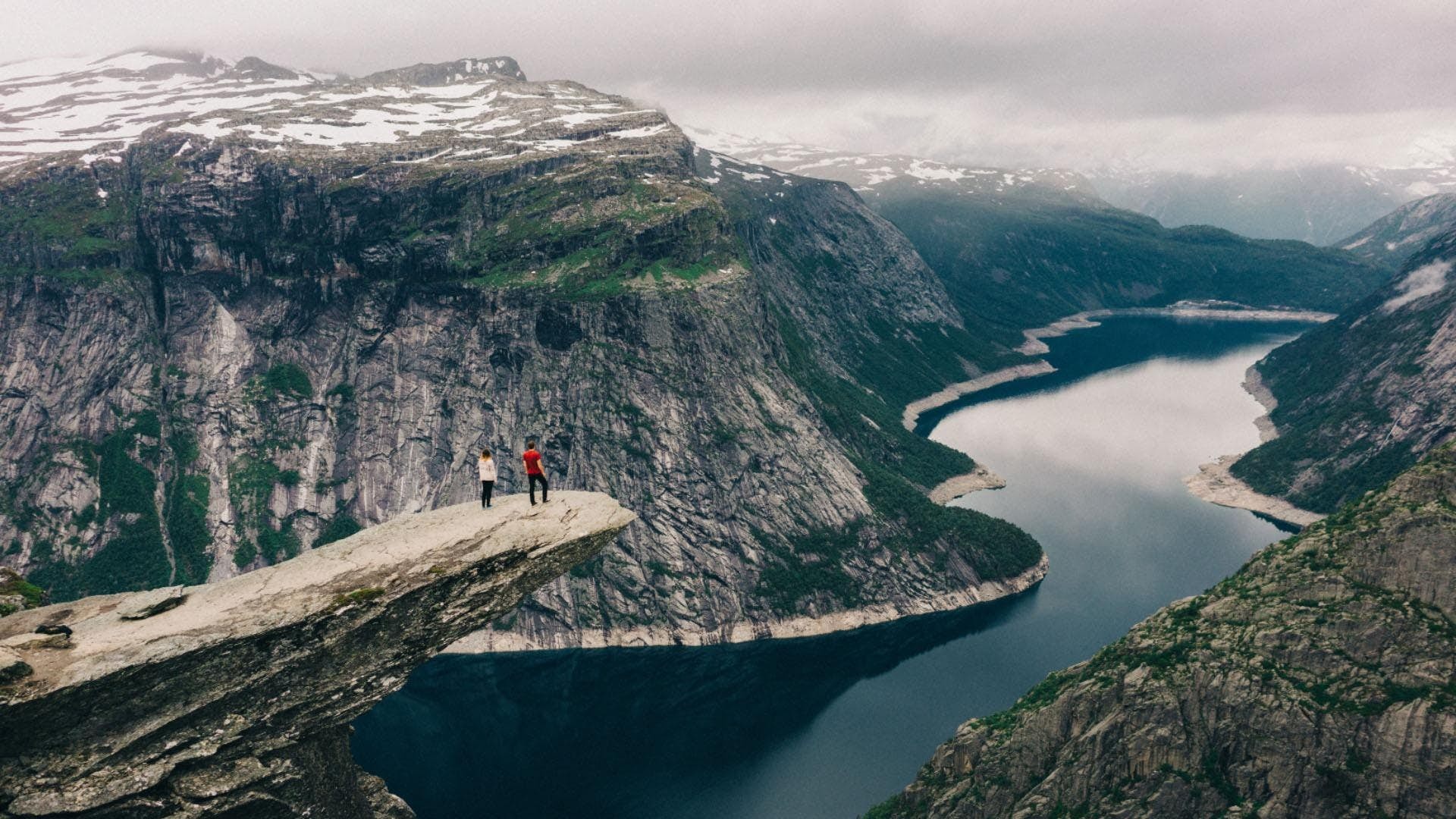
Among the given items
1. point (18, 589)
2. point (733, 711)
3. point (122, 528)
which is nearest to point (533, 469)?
point (18, 589)

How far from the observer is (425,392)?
189 m

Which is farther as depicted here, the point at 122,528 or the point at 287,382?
the point at 287,382

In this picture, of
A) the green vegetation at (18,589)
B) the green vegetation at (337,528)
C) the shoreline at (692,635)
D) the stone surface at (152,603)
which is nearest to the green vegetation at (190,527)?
the green vegetation at (337,528)

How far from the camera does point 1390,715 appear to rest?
5531cm

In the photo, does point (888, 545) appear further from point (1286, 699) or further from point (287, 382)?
point (287, 382)

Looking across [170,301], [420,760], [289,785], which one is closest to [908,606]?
[420,760]

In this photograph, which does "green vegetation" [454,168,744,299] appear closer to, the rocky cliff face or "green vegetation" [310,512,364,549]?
"green vegetation" [310,512,364,549]

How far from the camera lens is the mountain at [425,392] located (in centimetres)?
16788

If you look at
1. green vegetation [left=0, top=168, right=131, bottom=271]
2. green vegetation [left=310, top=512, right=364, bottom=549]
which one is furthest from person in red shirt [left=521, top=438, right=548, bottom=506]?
green vegetation [left=0, top=168, right=131, bottom=271]

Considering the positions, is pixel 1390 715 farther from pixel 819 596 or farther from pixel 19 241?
pixel 19 241

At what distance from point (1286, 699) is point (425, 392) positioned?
565 feet

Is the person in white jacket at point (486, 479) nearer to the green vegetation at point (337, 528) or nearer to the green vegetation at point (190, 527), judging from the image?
the green vegetation at point (337, 528)

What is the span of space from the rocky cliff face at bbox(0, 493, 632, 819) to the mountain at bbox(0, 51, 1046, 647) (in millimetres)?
124559

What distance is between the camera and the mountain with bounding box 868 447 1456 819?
55.5 m
